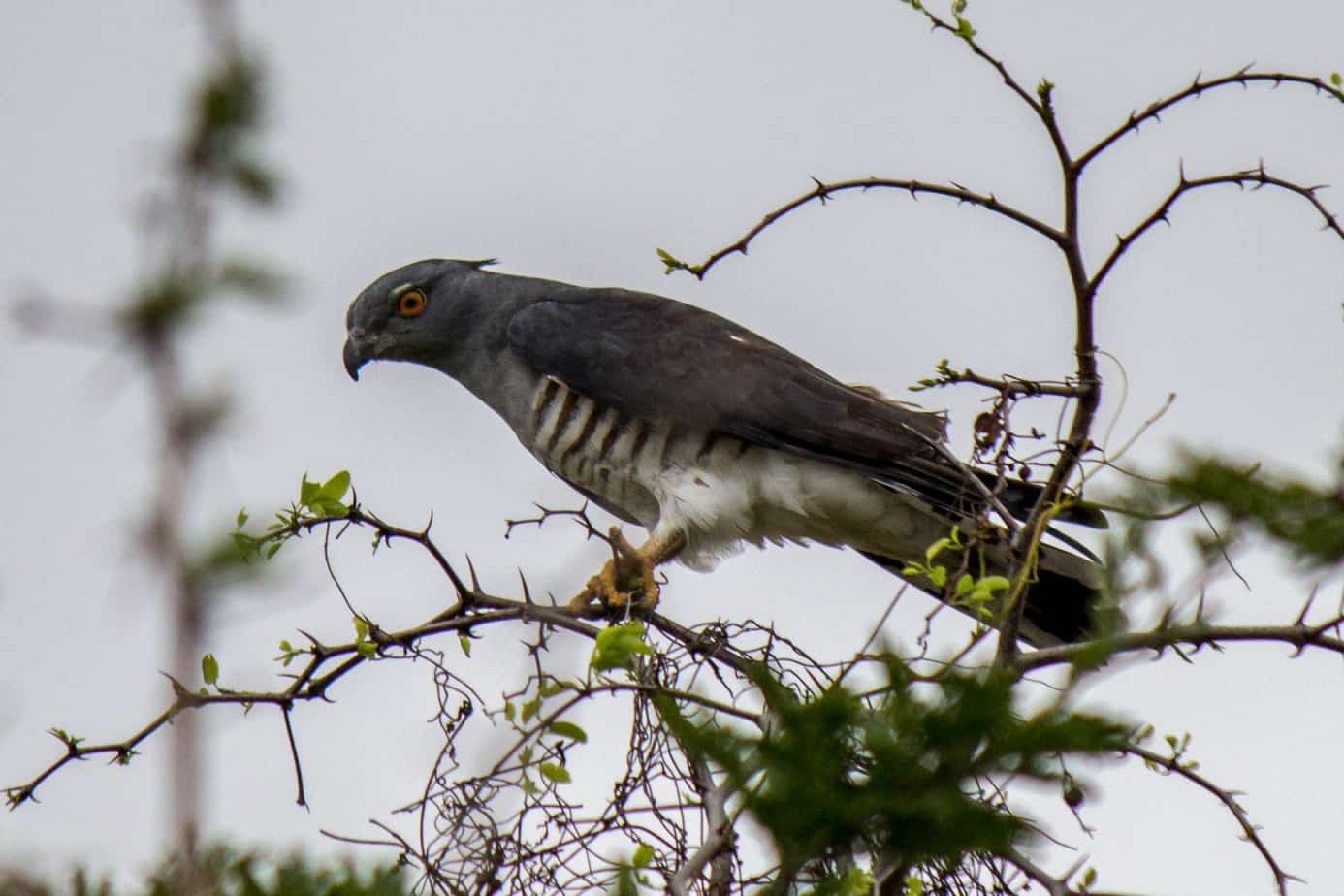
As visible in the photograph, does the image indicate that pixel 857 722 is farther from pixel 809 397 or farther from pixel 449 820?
pixel 809 397

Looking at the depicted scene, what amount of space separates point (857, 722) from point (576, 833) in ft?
4.79

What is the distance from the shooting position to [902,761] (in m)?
1.99

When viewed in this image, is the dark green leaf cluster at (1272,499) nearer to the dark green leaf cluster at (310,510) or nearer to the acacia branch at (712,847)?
the acacia branch at (712,847)

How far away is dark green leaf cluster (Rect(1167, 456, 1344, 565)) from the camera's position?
1811 millimetres

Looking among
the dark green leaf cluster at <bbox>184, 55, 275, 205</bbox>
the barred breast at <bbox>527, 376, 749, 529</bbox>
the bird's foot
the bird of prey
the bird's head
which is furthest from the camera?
the bird's head

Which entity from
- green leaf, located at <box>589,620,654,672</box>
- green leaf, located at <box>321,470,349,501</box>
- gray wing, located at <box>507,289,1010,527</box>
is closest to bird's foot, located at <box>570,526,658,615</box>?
gray wing, located at <box>507,289,1010,527</box>

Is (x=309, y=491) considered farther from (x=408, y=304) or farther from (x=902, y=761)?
(x=408, y=304)

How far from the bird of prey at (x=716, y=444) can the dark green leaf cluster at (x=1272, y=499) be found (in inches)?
130

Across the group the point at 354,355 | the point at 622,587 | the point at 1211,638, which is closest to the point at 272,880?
the point at 1211,638

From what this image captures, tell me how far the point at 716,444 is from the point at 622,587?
0.79 metres

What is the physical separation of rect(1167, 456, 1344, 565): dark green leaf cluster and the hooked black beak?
5178mm

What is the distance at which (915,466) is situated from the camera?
18.0ft

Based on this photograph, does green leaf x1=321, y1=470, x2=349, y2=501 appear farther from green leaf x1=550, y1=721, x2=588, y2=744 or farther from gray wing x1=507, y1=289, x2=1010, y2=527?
gray wing x1=507, y1=289, x2=1010, y2=527

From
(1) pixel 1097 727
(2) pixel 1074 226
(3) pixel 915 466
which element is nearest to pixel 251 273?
(1) pixel 1097 727
